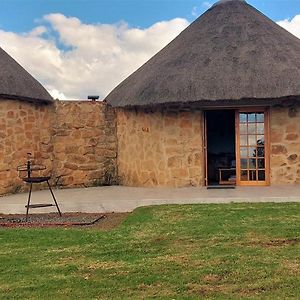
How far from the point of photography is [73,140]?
1233 centimetres

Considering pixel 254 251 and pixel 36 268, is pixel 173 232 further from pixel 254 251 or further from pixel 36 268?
pixel 36 268

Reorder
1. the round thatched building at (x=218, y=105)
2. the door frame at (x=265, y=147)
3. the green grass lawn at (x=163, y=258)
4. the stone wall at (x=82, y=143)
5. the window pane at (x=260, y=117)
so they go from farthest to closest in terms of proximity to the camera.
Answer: the stone wall at (x=82, y=143)
the window pane at (x=260, y=117)
the door frame at (x=265, y=147)
the round thatched building at (x=218, y=105)
the green grass lawn at (x=163, y=258)

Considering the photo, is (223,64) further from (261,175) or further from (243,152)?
(261,175)

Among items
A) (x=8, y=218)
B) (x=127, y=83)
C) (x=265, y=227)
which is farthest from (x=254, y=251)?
(x=127, y=83)

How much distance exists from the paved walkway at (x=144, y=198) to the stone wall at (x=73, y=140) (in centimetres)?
163

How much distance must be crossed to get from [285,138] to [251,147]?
0.81 m

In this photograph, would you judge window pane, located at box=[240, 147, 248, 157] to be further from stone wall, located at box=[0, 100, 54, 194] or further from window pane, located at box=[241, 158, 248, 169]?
stone wall, located at box=[0, 100, 54, 194]

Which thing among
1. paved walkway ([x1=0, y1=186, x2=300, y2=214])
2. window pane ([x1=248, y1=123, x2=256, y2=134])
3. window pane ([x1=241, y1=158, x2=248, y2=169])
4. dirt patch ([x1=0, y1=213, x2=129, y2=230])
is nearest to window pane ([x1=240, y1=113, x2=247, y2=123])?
window pane ([x1=248, y1=123, x2=256, y2=134])

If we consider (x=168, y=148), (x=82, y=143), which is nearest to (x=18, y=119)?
(x=82, y=143)

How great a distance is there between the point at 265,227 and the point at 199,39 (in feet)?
21.4

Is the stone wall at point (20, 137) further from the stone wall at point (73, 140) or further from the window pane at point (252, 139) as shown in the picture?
the window pane at point (252, 139)

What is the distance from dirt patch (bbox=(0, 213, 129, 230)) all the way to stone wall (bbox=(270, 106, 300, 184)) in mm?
4051

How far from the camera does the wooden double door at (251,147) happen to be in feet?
36.5

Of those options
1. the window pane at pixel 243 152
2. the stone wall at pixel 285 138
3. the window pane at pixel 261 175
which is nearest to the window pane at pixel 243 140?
the window pane at pixel 243 152
